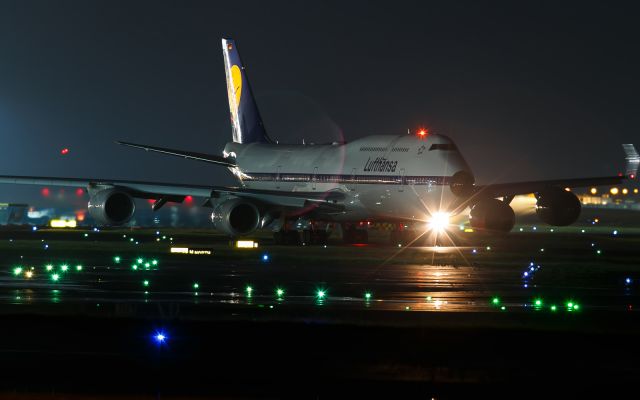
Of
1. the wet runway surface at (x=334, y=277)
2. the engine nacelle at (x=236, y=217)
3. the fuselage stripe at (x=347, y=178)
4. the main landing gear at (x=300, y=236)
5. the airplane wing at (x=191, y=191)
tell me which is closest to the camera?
the wet runway surface at (x=334, y=277)

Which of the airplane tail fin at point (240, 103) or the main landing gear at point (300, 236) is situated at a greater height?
the airplane tail fin at point (240, 103)

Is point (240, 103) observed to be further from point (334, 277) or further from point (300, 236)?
point (334, 277)

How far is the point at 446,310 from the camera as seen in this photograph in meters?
20.5

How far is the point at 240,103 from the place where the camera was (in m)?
60.8

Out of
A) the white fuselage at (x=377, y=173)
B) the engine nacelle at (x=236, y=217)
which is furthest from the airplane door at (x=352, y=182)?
the engine nacelle at (x=236, y=217)

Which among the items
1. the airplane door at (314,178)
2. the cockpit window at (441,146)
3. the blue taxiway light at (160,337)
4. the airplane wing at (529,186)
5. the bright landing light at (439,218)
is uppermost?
the airplane door at (314,178)

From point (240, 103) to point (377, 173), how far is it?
53.4ft

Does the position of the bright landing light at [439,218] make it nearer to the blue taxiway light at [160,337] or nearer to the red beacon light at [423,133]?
the red beacon light at [423,133]

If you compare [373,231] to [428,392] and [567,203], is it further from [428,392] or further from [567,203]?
[428,392]

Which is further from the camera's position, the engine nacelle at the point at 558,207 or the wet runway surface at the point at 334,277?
the engine nacelle at the point at 558,207

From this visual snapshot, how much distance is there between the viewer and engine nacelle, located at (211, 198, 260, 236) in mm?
44844

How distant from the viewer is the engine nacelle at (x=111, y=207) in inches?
1818

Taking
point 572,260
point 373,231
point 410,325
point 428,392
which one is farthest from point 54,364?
point 373,231

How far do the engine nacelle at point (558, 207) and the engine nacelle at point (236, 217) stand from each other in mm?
12712
